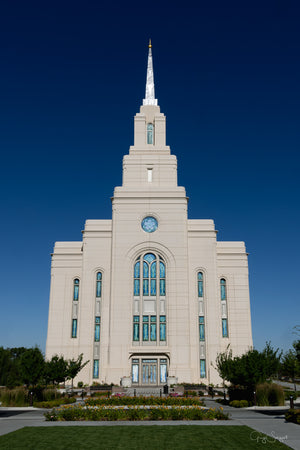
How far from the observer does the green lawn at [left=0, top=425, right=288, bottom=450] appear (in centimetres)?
1277

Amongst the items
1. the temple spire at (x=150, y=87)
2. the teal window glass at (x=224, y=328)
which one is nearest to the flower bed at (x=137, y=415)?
the teal window glass at (x=224, y=328)

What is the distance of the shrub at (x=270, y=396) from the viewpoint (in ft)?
83.3

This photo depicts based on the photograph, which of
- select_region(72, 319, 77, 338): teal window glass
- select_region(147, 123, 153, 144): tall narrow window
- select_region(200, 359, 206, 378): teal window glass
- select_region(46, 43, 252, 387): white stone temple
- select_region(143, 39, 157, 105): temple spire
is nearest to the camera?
select_region(46, 43, 252, 387): white stone temple

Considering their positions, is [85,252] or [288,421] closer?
[288,421]

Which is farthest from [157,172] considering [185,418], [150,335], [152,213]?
[185,418]

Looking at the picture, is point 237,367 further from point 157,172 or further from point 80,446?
point 157,172

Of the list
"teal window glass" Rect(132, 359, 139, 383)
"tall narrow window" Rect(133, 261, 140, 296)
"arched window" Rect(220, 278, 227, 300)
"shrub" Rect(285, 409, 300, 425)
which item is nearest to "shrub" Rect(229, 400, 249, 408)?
"shrub" Rect(285, 409, 300, 425)

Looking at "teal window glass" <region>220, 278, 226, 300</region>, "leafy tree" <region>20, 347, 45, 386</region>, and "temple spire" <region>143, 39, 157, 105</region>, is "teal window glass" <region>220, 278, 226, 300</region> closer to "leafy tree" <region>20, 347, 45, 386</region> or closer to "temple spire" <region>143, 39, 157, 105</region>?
"leafy tree" <region>20, 347, 45, 386</region>

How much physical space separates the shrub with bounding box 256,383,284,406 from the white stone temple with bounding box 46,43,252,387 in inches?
617

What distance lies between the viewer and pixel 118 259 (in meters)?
44.6

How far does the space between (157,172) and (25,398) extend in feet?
101

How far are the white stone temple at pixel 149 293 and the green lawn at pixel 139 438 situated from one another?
25.1 metres

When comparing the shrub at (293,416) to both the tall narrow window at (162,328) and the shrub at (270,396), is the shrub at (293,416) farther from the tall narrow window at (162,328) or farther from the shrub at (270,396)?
the tall narrow window at (162,328)

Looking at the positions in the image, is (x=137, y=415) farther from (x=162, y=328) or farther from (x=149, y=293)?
(x=149, y=293)
